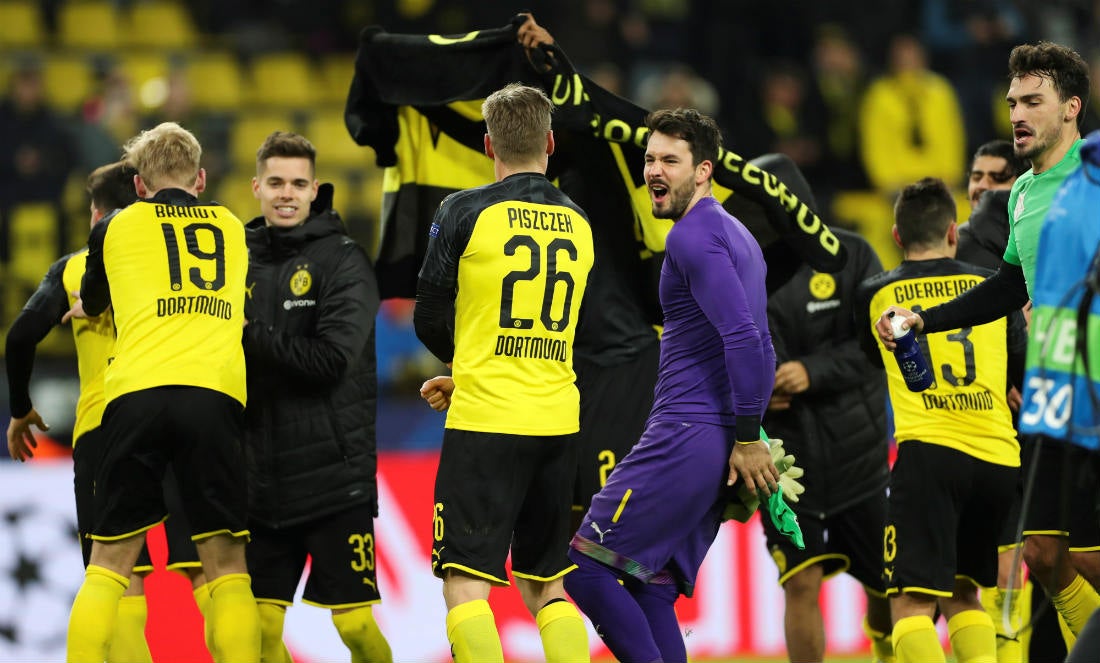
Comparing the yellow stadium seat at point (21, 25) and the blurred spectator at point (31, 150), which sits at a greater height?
the yellow stadium seat at point (21, 25)

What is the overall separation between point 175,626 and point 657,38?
8463 mm

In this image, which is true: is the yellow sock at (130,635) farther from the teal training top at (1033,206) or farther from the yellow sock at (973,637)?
the teal training top at (1033,206)

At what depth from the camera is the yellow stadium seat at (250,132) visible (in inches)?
539

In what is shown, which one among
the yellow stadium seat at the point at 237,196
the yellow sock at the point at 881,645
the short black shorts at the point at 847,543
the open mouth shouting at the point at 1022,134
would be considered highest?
the yellow stadium seat at the point at 237,196

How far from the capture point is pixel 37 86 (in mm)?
12516

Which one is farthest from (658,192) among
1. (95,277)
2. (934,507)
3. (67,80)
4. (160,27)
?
(160,27)

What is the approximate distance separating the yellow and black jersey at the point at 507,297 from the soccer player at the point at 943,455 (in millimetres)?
1593

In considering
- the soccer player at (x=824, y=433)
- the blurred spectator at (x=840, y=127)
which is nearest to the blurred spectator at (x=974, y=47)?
the blurred spectator at (x=840, y=127)

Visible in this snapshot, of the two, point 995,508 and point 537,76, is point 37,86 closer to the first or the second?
point 537,76

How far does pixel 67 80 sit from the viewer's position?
559 inches

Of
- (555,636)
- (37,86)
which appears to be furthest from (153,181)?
(37,86)

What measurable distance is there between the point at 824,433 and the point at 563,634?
212 cm

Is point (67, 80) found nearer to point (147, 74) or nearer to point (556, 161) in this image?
point (147, 74)

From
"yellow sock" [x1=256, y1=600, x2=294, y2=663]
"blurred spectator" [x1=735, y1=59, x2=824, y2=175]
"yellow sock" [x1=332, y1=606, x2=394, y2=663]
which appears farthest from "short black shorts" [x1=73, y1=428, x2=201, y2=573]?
"blurred spectator" [x1=735, y1=59, x2=824, y2=175]
